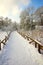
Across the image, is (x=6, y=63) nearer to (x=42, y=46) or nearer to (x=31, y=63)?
(x=31, y=63)

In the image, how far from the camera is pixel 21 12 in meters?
53.8

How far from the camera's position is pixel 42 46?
837 cm

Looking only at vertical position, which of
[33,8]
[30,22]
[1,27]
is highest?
[33,8]

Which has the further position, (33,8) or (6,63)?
(33,8)

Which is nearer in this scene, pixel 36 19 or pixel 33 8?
pixel 36 19

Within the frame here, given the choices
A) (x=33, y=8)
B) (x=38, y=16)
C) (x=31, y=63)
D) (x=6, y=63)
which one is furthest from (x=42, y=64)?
(x=33, y=8)

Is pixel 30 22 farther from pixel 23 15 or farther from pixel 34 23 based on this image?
pixel 23 15

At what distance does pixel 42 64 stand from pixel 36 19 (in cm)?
3811

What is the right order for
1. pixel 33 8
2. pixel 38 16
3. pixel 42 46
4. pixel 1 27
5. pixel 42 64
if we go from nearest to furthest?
pixel 42 64 < pixel 42 46 < pixel 38 16 < pixel 33 8 < pixel 1 27

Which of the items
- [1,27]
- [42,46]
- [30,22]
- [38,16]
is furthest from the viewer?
[1,27]

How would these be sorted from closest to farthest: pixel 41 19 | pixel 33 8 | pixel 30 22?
pixel 41 19 < pixel 30 22 < pixel 33 8

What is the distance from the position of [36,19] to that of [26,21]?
458 cm

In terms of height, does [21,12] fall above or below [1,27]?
above

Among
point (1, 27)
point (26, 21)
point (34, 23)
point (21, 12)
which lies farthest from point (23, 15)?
point (1, 27)
